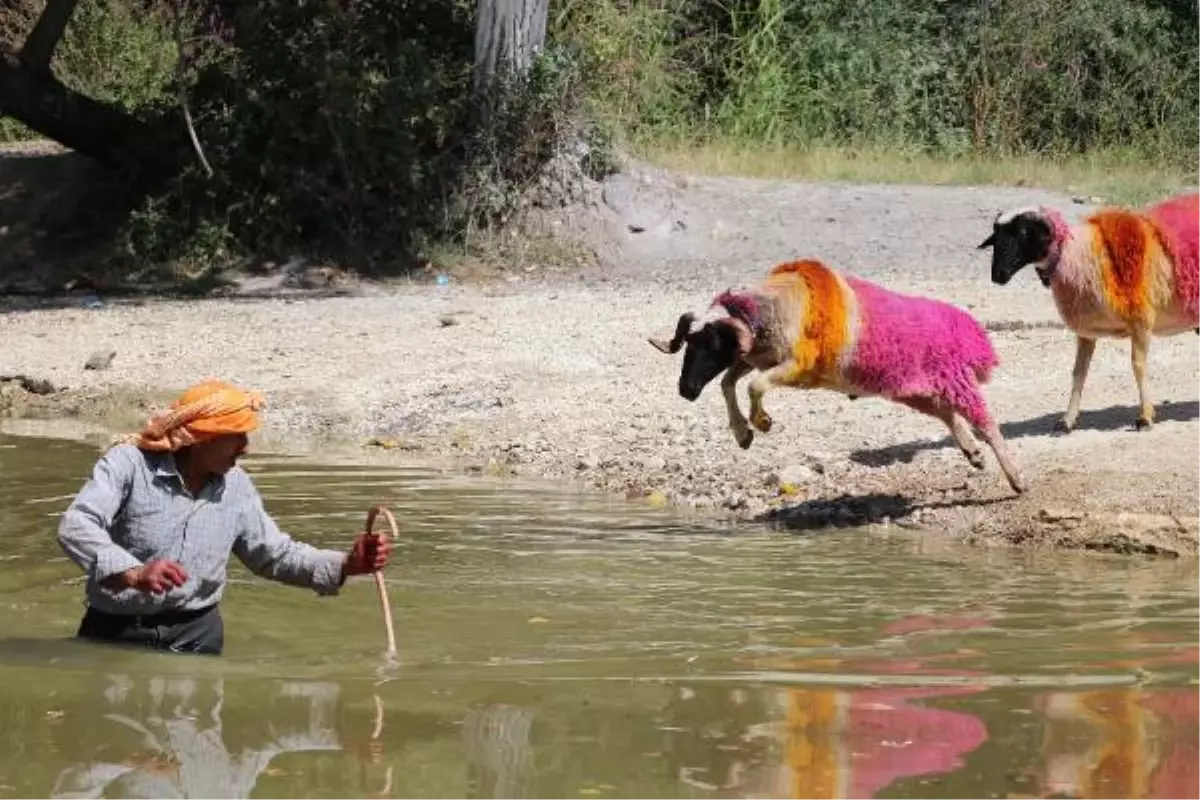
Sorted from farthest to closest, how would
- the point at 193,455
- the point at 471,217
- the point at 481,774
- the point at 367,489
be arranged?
the point at 471,217, the point at 367,489, the point at 193,455, the point at 481,774

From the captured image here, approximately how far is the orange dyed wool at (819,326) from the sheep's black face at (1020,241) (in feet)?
5.93

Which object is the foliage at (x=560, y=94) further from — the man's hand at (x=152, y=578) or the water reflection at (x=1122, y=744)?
the water reflection at (x=1122, y=744)

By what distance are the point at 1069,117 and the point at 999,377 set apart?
12145 millimetres

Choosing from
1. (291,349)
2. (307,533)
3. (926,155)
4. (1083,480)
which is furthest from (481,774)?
(926,155)

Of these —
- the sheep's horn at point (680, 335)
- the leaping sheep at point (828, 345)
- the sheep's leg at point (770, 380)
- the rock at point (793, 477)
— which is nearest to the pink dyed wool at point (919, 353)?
the leaping sheep at point (828, 345)

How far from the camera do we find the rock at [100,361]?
54.0 ft

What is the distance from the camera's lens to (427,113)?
2077 cm

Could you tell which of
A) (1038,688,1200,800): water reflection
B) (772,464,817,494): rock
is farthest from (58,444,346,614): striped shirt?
(772,464,817,494): rock

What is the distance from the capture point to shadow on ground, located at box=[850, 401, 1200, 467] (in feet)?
40.2

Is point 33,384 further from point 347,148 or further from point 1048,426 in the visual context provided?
point 1048,426

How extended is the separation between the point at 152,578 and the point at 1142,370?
22.3 ft

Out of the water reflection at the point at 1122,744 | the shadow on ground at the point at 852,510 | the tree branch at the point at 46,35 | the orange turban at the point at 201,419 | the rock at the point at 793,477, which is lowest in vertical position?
the water reflection at the point at 1122,744

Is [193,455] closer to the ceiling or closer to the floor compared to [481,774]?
closer to the ceiling

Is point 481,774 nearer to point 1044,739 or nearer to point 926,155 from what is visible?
point 1044,739
